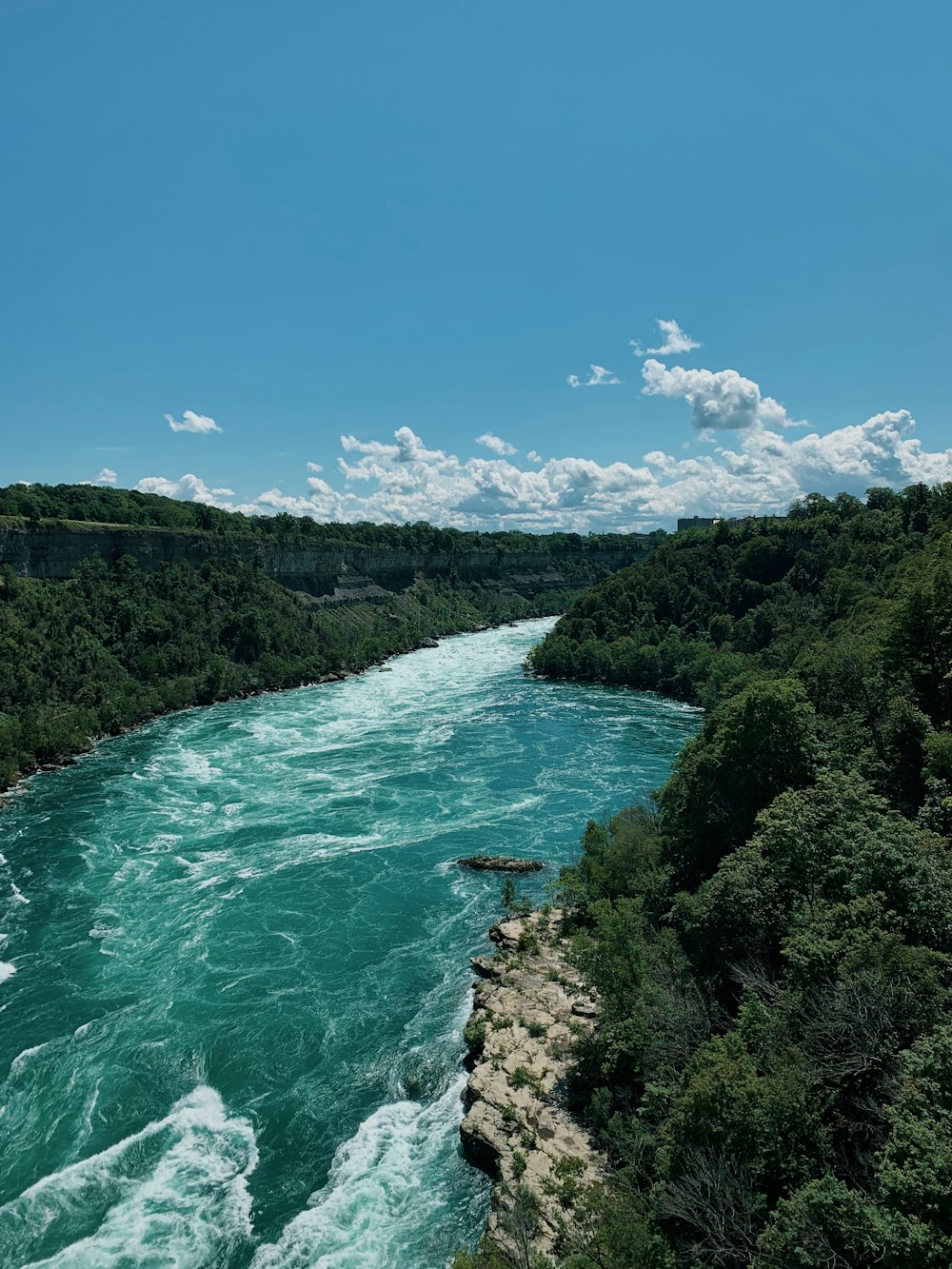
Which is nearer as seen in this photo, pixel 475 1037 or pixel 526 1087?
pixel 526 1087

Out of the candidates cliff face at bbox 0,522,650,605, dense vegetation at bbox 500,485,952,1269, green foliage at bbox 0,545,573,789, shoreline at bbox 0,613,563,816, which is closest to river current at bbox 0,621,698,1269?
shoreline at bbox 0,613,563,816

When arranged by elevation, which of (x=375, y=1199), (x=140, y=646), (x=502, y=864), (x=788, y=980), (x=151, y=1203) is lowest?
(x=151, y=1203)

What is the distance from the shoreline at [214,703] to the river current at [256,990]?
1087 millimetres

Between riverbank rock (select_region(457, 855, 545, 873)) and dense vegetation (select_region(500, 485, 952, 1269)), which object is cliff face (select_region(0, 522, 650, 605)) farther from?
dense vegetation (select_region(500, 485, 952, 1269))

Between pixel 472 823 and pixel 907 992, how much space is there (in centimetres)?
2784

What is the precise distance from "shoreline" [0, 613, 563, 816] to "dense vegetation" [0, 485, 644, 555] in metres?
23.5

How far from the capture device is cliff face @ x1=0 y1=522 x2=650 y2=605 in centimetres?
7712

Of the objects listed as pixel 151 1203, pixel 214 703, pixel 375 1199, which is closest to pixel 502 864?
pixel 375 1199

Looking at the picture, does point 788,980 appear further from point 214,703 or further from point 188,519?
point 188,519

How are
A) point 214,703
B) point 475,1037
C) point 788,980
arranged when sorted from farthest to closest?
point 214,703
point 475,1037
point 788,980

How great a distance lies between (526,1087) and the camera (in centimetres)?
1909

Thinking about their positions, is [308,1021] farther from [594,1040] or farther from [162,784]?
[162,784]

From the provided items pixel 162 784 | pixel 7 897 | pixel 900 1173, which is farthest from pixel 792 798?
pixel 162 784

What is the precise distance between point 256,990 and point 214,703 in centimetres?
5329
